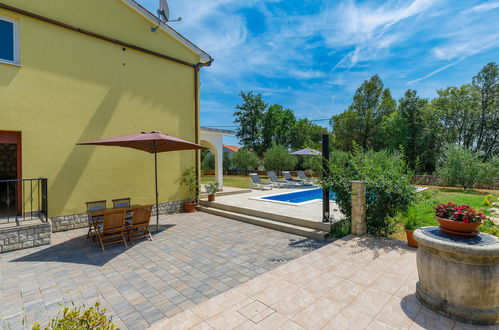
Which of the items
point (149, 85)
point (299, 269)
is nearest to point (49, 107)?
point (149, 85)

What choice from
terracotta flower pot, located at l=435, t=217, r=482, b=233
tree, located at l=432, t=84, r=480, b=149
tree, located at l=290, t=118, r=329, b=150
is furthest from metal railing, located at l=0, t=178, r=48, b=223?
tree, located at l=290, t=118, r=329, b=150

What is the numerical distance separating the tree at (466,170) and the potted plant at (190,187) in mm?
18917

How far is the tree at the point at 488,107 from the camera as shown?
2647cm

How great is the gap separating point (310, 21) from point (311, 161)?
50.2 ft

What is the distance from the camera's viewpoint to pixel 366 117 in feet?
103

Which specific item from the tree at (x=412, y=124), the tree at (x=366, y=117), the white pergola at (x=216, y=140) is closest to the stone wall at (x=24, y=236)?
the white pergola at (x=216, y=140)

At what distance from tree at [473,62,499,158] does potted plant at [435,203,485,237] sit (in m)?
32.1

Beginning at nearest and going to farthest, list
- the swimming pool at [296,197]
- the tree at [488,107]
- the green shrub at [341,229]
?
the green shrub at [341,229] → the swimming pool at [296,197] → the tree at [488,107]

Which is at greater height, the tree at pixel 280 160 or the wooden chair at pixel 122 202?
the tree at pixel 280 160

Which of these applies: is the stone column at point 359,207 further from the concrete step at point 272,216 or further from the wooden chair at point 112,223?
the wooden chair at point 112,223

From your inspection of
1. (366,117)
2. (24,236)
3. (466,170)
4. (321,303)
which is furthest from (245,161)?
(321,303)

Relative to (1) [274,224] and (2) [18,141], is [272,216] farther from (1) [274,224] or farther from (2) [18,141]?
(2) [18,141]

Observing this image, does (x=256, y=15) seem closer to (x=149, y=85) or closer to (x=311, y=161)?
(x=149, y=85)

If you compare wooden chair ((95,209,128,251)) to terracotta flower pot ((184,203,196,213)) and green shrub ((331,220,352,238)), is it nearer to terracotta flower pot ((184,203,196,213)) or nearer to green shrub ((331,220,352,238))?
terracotta flower pot ((184,203,196,213))
